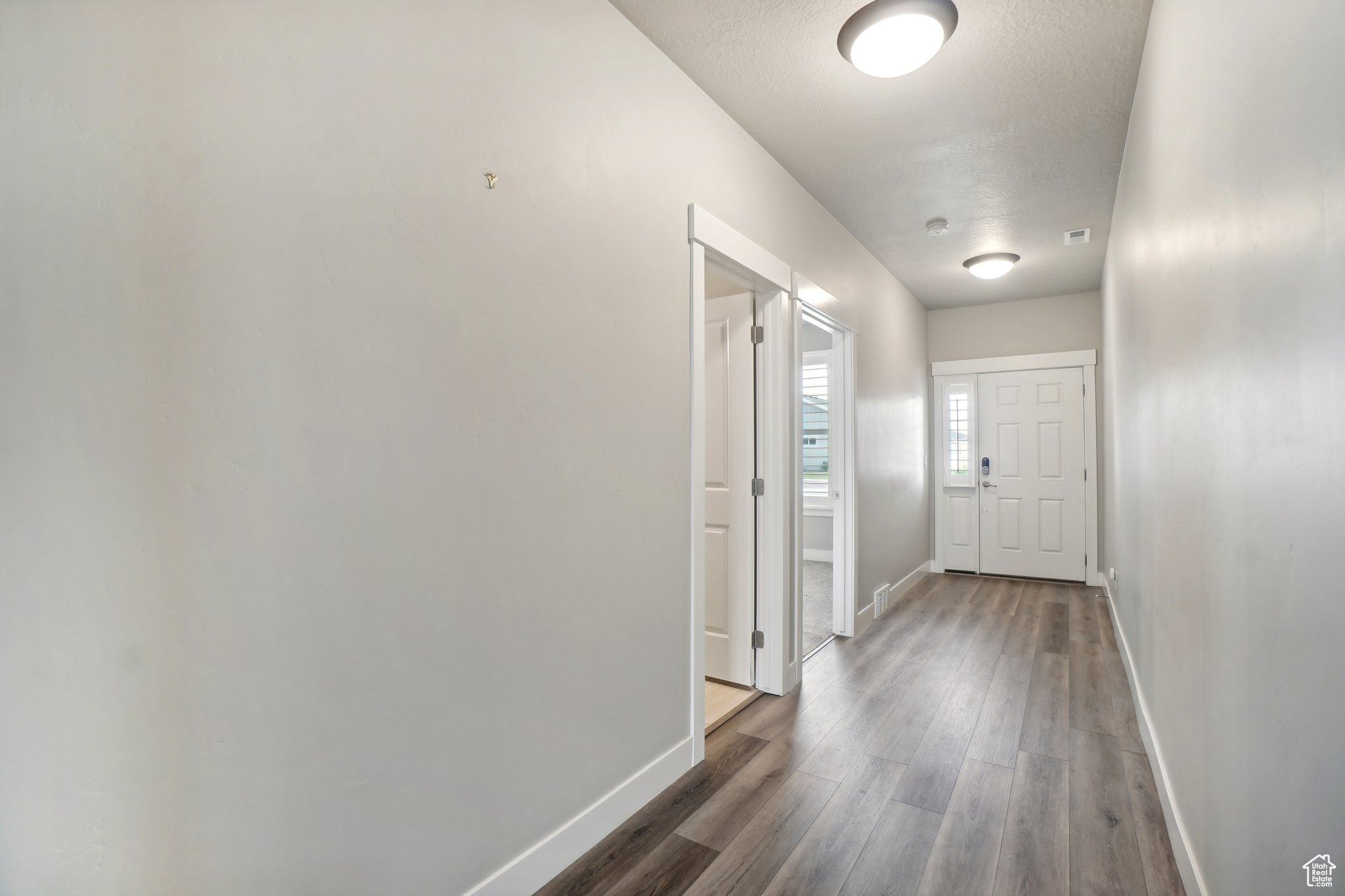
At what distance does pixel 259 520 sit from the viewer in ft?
3.86

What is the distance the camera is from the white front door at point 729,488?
10.4 ft

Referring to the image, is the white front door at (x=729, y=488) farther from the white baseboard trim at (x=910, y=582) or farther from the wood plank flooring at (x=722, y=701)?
the white baseboard trim at (x=910, y=582)

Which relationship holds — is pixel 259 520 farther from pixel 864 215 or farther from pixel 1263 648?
pixel 864 215

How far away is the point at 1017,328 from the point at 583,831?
18.9ft

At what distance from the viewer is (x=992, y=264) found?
15.0ft

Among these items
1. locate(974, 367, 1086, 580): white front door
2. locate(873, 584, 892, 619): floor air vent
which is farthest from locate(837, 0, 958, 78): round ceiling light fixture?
locate(974, 367, 1086, 580): white front door

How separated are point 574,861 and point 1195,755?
1.67 metres

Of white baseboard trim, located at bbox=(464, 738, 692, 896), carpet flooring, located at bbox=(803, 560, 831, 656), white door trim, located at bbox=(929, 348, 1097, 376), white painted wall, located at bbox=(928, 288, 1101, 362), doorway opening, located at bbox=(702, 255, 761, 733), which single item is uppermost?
white painted wall, located at bbox=(928, 288, 1101, 362)

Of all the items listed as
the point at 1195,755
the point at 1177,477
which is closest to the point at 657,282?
the point at 1177,477

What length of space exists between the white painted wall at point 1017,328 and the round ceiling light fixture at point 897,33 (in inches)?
173

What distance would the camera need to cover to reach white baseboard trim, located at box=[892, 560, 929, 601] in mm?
5068

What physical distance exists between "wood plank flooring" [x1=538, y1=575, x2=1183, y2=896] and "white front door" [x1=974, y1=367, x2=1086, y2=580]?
2.31 metres

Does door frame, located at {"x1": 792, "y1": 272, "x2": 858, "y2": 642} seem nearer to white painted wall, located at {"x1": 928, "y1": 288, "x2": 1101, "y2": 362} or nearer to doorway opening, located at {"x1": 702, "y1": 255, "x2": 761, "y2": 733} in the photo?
doorway opening, located at {"x1": 702, "y1": 255, "x2": 761, "y2": 733}

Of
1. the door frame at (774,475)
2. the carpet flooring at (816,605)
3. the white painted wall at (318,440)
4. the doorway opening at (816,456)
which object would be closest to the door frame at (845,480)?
the carpet flooring at (816,605)
